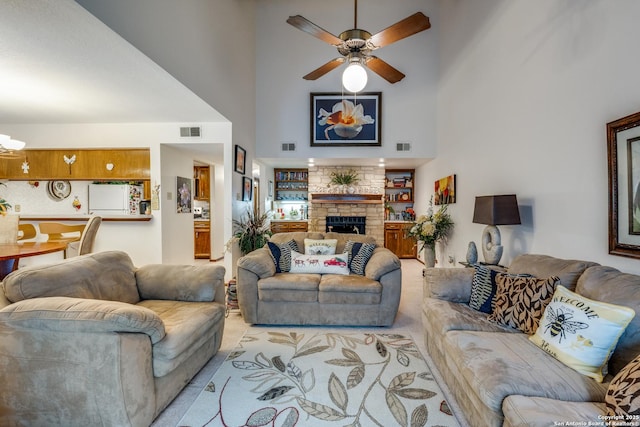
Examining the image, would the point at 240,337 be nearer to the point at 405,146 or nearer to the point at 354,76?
the point at 354,76

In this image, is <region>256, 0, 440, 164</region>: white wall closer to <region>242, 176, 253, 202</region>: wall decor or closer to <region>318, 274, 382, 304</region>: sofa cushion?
<region>242, 176, 253, 202</region>: wall decor

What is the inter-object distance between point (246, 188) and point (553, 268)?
4269 mm

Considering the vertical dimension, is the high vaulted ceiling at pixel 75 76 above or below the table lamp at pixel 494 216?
above

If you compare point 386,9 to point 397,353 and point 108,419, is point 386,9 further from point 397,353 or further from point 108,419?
point 108,419

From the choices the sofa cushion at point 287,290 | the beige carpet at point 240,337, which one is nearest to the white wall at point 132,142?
the sofa cushion at point 287,290

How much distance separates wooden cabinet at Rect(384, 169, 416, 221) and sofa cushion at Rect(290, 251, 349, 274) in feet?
13.5

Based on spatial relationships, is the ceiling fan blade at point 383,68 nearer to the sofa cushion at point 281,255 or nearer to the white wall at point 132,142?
the sofa cushion at point 281,255

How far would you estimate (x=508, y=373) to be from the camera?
4.37ft

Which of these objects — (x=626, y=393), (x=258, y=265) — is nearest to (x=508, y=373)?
(x=626, y=393)

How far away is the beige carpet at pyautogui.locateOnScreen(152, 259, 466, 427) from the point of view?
172cm

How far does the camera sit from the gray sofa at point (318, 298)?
2861mm

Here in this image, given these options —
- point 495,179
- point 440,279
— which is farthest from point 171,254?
point 495,179

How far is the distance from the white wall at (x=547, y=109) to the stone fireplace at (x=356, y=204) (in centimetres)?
260

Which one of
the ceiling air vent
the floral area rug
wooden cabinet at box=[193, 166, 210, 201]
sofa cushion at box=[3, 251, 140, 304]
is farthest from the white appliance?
the ceiling air vent
